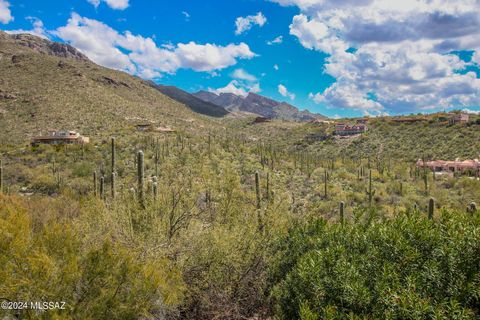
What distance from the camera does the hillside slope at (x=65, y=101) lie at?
189ft

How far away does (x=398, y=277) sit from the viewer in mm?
6074

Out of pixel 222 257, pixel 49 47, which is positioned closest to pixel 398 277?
pixel 222 257

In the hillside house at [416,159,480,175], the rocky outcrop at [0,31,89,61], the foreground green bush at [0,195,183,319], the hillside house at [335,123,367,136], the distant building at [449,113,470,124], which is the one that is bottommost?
the foreground green bush at [0,195,183,319]

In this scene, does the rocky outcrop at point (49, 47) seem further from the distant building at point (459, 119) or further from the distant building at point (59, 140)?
the distant building at point (459, 119)

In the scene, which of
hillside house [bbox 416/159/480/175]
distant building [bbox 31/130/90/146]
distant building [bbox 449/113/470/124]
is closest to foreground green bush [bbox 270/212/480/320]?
distant building [bbox 31/130/90/146]

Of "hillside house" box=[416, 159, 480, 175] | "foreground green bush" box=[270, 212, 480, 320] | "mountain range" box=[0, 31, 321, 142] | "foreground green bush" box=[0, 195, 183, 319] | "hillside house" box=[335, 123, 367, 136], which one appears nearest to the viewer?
"foreground green bush" box=[270, 212, 480, 320]

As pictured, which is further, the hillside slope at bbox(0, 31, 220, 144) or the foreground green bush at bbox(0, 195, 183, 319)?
the hillside slope at bbox(0, 31, 220, 144)

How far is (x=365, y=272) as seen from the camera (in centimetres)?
666

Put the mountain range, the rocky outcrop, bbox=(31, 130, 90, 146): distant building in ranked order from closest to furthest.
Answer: bbox=(31, 130, 90, 146): distant building, the mountain range, the rocky outcrop

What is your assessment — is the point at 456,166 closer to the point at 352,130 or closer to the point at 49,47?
the point at 352,130

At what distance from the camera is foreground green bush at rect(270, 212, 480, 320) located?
5188 millimetres

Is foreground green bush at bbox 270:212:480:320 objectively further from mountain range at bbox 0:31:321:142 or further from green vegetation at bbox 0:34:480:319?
mountain range at bbox 0:31:321:142

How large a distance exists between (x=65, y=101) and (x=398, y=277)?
68326 millimetres

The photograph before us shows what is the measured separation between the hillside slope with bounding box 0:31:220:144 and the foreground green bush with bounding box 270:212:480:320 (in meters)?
53.3
